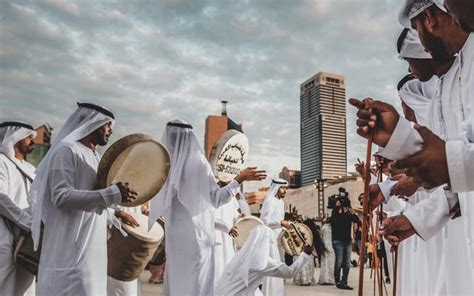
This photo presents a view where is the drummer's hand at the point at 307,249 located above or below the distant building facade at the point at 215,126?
below

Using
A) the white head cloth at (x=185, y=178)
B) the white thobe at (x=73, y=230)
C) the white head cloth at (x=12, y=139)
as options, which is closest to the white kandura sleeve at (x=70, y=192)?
the white thobe at (x=73, y=230)

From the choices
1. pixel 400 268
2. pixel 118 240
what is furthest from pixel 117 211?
pixel 400 268

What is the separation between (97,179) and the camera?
13.0 ft

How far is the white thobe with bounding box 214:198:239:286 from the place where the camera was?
6398 millimetres

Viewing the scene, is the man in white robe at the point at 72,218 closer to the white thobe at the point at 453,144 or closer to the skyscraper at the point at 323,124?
the white thobe at the point at 453,144

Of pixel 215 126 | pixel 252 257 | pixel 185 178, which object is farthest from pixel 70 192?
pixel 215 126

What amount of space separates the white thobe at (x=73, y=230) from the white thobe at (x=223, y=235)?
260 cm

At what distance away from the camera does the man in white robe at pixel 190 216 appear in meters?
5.05

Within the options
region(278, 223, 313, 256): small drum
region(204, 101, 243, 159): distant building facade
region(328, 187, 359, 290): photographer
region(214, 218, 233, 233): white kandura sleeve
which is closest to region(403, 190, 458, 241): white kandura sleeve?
region(214, 218, 233, 233): white kandura sleeve

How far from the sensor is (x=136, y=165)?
409 centimetres

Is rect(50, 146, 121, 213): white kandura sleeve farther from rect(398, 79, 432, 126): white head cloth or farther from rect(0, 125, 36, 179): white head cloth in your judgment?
Result: rect(398, 79, 432, 126): white head cloth

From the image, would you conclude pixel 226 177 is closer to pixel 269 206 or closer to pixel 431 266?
pixel 269 206

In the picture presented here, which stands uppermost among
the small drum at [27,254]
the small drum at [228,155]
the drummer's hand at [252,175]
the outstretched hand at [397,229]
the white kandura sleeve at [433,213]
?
the small drum at [228,155]

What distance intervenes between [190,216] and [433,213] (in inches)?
130
